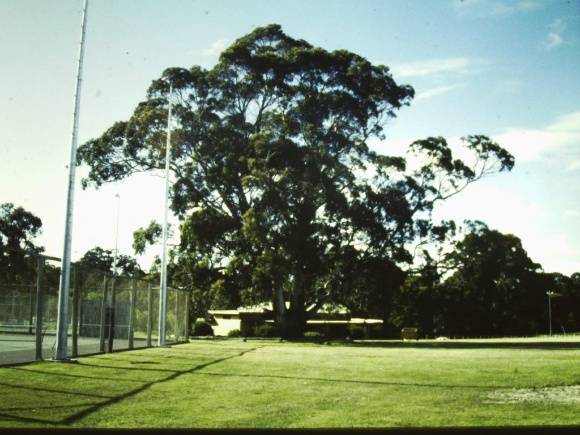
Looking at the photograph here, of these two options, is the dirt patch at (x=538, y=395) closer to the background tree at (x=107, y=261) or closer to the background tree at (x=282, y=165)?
the background tree at (x=282, y=165)

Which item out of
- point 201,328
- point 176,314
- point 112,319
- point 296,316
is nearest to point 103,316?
point 112,319

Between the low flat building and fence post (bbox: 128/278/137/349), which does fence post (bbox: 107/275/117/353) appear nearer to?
fence post (bbox: 128/278/137/349)

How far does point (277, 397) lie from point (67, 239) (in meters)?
8.83

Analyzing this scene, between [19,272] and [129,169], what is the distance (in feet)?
80.5

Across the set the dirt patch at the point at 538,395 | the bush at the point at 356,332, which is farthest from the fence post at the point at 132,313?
the bush at the point at 356,332

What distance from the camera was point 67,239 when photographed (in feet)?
49.6

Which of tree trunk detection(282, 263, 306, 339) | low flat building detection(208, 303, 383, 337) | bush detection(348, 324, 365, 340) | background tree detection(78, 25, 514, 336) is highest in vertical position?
background tree detection(78, 25, 514, 336)

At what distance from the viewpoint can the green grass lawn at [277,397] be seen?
21.6ft

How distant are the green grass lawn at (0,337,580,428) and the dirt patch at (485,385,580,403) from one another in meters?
0.02

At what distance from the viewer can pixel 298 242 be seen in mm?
37406

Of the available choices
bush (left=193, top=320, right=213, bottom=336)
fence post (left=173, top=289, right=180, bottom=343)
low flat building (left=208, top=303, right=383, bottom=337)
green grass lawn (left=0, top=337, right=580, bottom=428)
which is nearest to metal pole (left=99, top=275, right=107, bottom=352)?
green grass lawn (left=0, top=337, right=580, bottom=428)

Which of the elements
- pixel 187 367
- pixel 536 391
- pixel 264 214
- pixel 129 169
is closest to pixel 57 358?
pixel 187 367

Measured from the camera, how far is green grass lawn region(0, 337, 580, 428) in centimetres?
658

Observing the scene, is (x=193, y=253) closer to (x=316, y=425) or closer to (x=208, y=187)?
(x=208, y=187)
